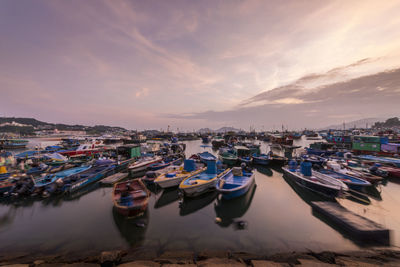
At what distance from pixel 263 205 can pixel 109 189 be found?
16.9 meters

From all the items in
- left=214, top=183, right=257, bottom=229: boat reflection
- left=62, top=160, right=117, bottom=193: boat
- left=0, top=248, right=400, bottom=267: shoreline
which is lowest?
left=214, top=183, right=257, bottom=229: boat reflection

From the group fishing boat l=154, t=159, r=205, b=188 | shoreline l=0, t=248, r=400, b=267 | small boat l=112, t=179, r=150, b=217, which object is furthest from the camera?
fishing boat l=154, t=159, r=205, b=188

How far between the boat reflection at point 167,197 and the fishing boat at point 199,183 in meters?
1.81

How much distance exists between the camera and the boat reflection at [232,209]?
36.2 feet

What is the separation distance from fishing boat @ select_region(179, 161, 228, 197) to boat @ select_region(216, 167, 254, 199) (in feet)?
4.12

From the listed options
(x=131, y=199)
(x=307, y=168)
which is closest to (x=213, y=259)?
(x=131, y=199)

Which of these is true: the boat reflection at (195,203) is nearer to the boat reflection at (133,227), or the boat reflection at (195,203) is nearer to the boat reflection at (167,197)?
the boat reflection at (167,197)

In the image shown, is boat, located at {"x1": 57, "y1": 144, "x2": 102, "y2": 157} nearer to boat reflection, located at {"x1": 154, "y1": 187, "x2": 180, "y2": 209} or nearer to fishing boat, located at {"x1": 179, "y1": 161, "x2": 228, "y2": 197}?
boat reflection, located at {"x1": 154, "y1": 187, "x2": 180, "y2": 209}

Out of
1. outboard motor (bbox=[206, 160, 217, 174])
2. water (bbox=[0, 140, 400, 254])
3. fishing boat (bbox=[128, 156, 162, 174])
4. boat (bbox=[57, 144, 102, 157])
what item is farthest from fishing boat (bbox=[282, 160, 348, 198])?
boat (bbox=[57, 144, 102, 157])

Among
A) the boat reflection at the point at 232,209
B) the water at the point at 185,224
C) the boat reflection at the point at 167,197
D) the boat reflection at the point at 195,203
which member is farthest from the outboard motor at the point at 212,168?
the boat reflection at the point at 167,197

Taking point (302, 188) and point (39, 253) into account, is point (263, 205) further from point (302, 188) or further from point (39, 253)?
point (39, 253)

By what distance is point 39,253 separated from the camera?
7984 millimetres

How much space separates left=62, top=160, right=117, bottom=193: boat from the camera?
51.7ft

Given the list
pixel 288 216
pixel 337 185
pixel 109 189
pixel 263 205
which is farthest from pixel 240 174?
pixel 109 189
